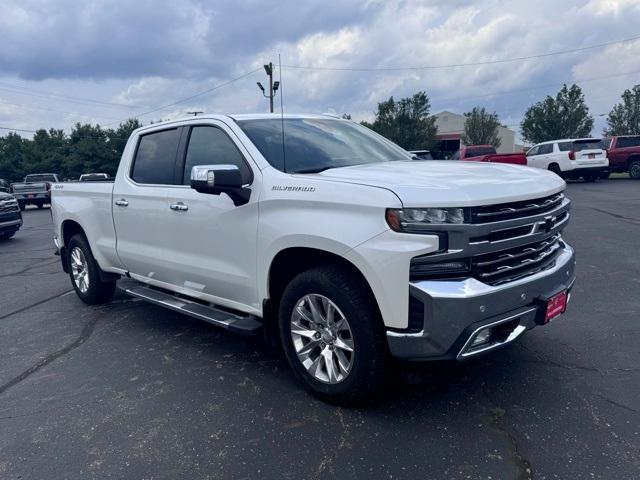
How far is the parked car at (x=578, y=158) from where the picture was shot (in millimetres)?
21266

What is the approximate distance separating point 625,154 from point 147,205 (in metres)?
23.5

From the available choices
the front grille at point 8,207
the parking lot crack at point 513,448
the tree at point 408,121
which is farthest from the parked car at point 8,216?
the tree at point 408,121

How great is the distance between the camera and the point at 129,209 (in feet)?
16.5

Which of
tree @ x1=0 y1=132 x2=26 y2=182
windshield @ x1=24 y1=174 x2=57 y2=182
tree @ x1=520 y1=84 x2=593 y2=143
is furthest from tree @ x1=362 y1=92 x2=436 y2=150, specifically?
tree @ x1=0 y1=132 x2=26 y2=182

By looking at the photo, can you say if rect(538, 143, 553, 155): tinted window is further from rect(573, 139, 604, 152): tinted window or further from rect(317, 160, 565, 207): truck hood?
rect(317, 160, 565, 207): truck hood

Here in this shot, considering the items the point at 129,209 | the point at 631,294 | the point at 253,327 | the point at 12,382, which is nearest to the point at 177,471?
the point at 253,327

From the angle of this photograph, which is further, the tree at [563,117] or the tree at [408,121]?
the tree at [408,121]

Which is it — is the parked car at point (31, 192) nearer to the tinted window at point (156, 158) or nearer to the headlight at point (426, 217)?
the tinted window at point (156, 158)

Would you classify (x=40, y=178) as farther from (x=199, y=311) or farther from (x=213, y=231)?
(x=213, y=231)

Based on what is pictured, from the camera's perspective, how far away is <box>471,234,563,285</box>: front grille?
9.65 ft

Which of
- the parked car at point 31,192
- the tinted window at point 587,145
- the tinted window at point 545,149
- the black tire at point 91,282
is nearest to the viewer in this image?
the black tire at point 91,282

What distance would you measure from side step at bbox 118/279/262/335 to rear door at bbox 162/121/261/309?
0.10 metres

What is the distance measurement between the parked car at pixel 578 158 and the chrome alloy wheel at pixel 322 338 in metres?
20.8

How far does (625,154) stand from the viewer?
74.7 feet
